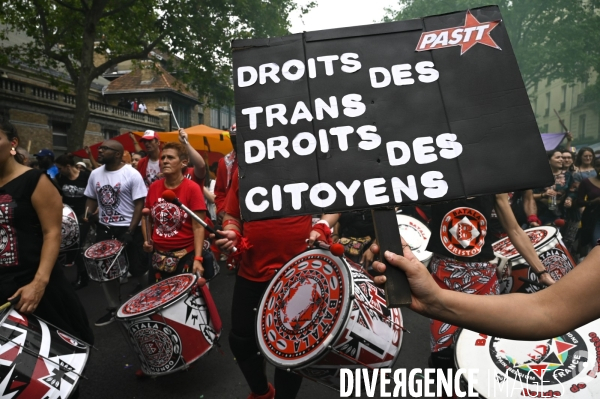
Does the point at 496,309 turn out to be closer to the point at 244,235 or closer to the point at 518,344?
the point at 518,344

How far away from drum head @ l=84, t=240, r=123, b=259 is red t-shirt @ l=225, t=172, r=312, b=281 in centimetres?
263

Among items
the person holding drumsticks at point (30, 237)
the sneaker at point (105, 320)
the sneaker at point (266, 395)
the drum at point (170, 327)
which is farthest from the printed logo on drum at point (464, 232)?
the sneaker at point (105, 320)

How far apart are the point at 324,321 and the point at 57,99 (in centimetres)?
2768

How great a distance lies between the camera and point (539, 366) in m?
2.05

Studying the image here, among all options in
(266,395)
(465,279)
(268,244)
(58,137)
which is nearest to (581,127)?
(58,137)

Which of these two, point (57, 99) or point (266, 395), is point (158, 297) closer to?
point (266, 395)

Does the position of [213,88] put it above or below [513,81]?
above

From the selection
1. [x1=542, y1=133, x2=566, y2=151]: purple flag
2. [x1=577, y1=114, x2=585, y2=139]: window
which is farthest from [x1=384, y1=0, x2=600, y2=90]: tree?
[x1=542, y1=133, x2=566, y2=151]: purple flag

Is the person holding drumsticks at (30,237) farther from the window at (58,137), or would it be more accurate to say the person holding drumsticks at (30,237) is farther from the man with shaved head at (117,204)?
the window at (58,137)

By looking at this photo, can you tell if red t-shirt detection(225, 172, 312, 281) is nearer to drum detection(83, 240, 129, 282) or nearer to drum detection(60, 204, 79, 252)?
drum detection(83, 240, 129, 282)

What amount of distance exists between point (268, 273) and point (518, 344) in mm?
1483

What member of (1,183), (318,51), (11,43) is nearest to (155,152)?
(1,183)

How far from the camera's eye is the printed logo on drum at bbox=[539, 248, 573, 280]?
347 cm

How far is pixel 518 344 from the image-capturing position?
7.14ft
